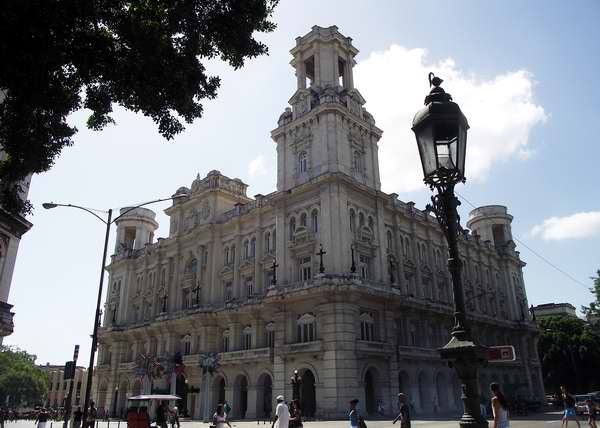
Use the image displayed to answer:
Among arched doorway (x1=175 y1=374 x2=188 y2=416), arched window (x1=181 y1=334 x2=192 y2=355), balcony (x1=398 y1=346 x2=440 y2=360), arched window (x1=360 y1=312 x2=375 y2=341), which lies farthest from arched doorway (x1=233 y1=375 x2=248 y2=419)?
balcony (x1=398 y1=346 x2=440 y2=360)

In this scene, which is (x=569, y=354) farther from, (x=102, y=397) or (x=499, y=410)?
(x=499, y=410)

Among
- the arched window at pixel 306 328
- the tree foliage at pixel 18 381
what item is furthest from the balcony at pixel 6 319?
the tree foliage at pixel 18 381

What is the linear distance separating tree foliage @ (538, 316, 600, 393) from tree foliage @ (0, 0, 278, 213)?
204 ft

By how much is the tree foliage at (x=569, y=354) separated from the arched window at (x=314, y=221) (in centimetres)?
4241

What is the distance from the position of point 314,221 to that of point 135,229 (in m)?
36.2

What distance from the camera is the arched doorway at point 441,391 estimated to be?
39.1 metres

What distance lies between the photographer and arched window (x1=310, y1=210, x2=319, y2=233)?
119ft

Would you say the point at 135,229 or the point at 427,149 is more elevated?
the point at 135,229

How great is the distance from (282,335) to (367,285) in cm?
763

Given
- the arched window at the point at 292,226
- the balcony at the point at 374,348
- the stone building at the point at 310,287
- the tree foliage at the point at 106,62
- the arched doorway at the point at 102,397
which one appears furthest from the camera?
Result: the arched doorway at the point at 102,397

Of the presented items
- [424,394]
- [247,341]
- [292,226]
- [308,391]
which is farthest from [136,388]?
[424,394]

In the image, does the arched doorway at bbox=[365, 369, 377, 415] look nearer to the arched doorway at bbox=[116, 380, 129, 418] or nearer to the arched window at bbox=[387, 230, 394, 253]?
the arched window at bbox=[387, 230, 394, 253]

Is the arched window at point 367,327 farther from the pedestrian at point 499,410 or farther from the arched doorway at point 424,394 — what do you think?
the pedestrian at point 499,410

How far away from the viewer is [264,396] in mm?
37500
